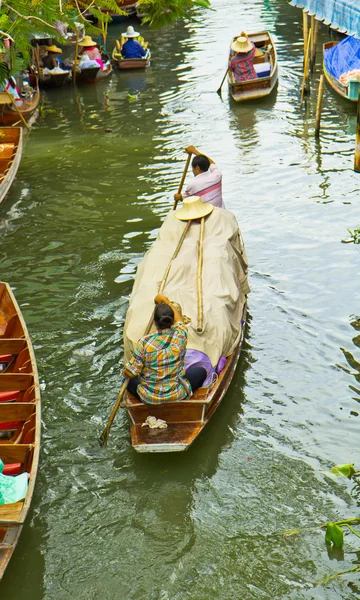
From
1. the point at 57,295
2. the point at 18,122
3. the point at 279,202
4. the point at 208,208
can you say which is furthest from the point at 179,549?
the point at 18,122

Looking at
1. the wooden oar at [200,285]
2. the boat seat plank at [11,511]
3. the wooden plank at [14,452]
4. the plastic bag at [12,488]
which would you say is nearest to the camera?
the boat seat plank at [11,511]

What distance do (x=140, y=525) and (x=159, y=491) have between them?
43cm

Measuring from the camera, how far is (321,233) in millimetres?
11383

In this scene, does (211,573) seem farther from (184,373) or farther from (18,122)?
(18,122)

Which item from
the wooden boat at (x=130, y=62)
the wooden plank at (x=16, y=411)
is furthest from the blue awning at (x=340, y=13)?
the wooden boat at (x=130, y=62)

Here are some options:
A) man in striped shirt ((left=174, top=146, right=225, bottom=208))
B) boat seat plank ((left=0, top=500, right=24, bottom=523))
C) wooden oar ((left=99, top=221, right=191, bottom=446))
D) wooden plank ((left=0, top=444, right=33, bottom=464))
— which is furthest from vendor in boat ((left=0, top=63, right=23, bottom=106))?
boat seat plank ((left=0, top=500, right=24, bottom=523))

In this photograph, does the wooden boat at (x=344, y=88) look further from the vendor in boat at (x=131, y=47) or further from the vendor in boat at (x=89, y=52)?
the vendor in boat at (x=89, y=52)

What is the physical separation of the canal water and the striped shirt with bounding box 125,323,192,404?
711 millimetres

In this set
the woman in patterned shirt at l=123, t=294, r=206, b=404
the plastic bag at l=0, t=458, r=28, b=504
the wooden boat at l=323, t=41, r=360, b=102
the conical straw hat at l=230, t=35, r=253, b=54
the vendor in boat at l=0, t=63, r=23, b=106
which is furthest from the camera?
the conical straw hat at l=230, t=35, r=253, b=54

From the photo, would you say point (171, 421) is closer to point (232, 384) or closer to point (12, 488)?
point (232, 384)

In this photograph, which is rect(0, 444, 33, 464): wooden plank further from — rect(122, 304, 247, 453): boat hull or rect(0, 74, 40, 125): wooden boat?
rect(0, 74, 40, 125): wooden boat

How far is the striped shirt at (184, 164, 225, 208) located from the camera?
966 centimetres

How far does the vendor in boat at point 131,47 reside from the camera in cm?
2255

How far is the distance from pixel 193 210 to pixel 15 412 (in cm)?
316
